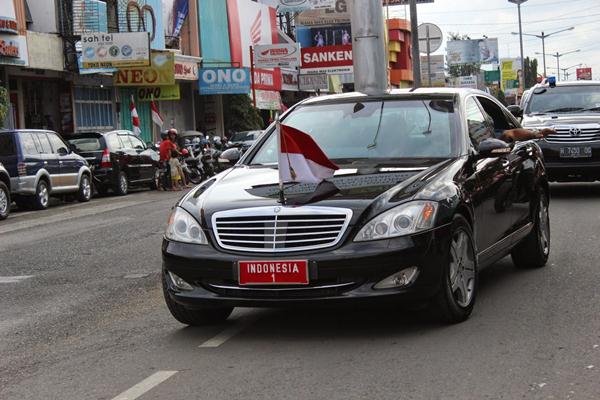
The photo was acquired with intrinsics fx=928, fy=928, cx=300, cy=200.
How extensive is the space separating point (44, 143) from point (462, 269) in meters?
15.5

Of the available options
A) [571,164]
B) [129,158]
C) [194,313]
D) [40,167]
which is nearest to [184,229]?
[194,313]

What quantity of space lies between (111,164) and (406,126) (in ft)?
56.5

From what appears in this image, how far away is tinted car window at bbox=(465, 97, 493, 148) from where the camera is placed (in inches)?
289

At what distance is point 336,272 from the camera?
223 inches

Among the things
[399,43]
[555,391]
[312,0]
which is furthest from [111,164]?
[399,43]

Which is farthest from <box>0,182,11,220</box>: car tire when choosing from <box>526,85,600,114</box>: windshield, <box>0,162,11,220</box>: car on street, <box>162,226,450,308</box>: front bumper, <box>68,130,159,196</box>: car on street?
<box>162,226,450,308</box>: front bumper

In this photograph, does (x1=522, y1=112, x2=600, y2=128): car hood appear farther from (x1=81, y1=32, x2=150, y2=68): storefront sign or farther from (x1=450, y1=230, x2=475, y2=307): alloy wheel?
(x1=81, y1=32, x2=150, y2=68): storefront sign

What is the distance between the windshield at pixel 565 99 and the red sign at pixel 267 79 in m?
24.2

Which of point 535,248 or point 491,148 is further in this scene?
point 535,248

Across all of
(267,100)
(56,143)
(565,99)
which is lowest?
(56,143)

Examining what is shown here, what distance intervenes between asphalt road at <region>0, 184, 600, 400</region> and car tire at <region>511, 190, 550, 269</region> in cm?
13

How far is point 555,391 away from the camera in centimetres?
474

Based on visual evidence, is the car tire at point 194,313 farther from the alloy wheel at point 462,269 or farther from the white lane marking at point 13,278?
the white lane marking at point 13,278

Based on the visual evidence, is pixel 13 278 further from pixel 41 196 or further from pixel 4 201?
pixel 41 196
